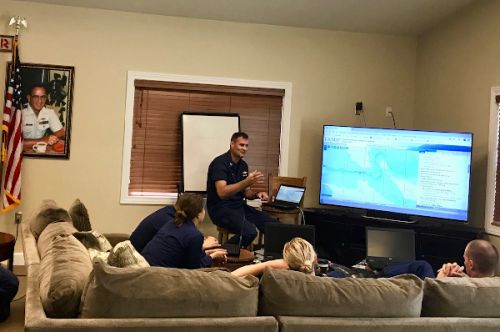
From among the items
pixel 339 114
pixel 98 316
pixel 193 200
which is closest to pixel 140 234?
pixel 193 200

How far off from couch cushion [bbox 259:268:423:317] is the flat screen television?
293 cm

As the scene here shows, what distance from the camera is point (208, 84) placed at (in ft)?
19.0

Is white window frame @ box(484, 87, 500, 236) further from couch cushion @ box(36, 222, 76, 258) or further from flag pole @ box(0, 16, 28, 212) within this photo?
flag pole @ box(0, 16, 28, 212)

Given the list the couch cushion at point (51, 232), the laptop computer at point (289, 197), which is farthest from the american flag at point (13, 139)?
the laptop computer at point (289, 197)

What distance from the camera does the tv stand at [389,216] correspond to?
5246 mm

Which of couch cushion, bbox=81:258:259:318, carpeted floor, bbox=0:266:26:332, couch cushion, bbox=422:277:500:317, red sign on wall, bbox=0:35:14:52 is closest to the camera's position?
couch cushion, bbox=81:258:259:318

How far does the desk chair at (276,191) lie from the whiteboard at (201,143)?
2.17 feet

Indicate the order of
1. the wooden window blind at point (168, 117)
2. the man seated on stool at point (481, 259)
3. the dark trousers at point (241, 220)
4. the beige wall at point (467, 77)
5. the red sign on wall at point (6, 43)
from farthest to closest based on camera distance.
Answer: the wooden window blind at point (168, 117) < the red sign on wall at point (6, 43) < the dark trousers at point (241, 220) < the beige wall at point (467, 77) < the man seated on stool at point (481, 259)

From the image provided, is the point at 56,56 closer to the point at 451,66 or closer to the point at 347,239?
the point at 347,239

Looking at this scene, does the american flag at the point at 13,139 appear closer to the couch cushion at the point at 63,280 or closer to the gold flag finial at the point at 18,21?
the gold flag finial at the point at 18,21

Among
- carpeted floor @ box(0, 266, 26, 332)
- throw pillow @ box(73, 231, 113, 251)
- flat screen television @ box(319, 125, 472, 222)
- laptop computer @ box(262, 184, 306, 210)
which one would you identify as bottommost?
carpeted floor @ box(0, 266, 26, 332)

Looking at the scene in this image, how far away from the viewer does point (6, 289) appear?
3.63 metres

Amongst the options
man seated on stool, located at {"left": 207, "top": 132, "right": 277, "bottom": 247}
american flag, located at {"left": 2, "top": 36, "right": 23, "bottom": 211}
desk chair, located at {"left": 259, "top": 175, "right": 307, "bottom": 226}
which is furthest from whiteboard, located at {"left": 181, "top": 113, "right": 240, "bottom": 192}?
american flag, located at {"left": 2, "top": 36, "right": 23, "bottom": 211}

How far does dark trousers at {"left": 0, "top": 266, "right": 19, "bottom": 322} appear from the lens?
362 centimetres
